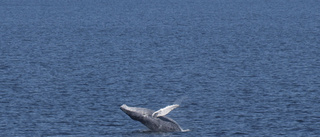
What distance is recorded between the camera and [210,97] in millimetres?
75938

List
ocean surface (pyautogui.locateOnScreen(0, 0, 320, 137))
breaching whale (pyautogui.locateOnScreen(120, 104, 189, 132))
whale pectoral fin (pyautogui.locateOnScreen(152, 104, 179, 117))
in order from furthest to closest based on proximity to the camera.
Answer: ocean surface (pyautogui.locateOnScreen(0, 0, 320, 137)) → breaching whale (pyautogui.locateOnScreen(120, 104, 189, 132)) → whale pectoral fin (pyautogui.locateOnScreen(152, 104, 179, 117))

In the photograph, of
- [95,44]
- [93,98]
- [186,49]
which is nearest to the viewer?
[93,98]

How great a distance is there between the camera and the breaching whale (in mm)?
55750

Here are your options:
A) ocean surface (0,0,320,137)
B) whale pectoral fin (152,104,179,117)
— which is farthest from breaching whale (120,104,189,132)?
ocean surface (0,0,320,137)

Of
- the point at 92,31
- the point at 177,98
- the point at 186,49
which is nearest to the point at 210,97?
the point at 177,98

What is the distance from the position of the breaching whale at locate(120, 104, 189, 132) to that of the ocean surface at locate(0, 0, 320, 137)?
28.8 inches

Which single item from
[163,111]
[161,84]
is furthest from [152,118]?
[161,84]

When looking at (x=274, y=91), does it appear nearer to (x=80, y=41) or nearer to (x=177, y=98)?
(x=177, y=98)

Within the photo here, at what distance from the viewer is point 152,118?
56.6 m

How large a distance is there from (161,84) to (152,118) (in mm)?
28782

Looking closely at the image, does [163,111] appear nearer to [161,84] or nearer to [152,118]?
[152,118]

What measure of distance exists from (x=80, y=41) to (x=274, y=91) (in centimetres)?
7357

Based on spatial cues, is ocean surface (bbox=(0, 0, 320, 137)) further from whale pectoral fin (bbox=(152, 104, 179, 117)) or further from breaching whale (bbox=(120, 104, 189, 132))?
whale pectoral fin (bbox=(152, 104, 179, 117))

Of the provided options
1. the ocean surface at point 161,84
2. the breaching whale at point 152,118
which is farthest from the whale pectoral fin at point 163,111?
the ocean surface at point 161,84
